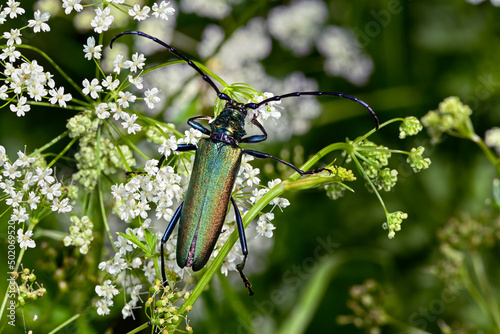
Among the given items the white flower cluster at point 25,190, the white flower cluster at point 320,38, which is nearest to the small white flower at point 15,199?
the white flower cluster at point 25,190

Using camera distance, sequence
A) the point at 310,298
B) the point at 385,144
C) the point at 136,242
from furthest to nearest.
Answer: the point at 385,144
the point at 310,298
the point at 136,242

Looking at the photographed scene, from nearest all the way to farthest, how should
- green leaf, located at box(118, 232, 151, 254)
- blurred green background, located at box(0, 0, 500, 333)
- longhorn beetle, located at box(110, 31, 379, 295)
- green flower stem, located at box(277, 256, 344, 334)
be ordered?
1. green leaf, located at box(118, 232, 151, 254)
2. longhorn beetle, located at box(110, 31, 379, 295)
3. green flower stem, located at box(277, 256, 344, 334)
4. blurred green background, located at box(0, 0, 500, 333)

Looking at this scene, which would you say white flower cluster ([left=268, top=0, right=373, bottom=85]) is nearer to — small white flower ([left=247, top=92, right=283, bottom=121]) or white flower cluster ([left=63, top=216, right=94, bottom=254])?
small white flower ([left=247, top=92, right=283, bottom=121])

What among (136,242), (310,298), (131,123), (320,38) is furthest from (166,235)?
(320,38)

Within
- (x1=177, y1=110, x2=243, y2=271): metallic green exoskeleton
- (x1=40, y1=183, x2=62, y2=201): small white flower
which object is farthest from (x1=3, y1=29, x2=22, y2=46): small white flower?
(x1=177, y1=110, x2=243, y2=271): metallic green exoskeleton

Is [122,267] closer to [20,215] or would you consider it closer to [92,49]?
[20,215]

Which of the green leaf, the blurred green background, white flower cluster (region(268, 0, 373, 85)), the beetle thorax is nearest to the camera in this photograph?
the green leaf

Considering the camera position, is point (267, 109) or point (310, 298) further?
point (310, 298)

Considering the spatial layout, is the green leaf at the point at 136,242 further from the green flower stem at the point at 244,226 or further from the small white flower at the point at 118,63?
the small white flower at the point at 118,63
